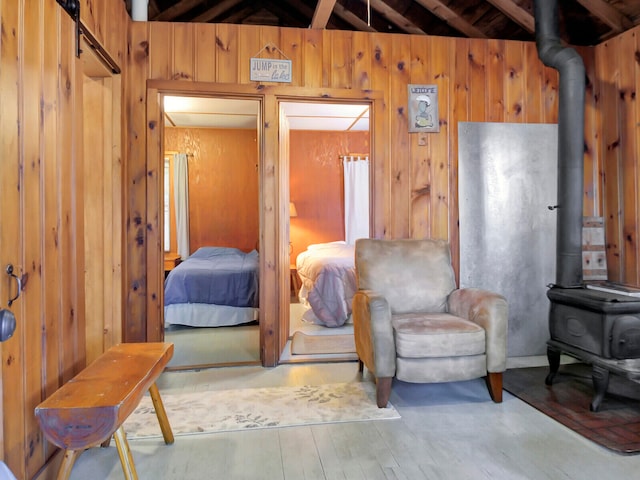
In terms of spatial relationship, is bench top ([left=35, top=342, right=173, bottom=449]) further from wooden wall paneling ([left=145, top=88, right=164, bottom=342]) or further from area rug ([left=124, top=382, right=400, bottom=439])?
wooden wall paneling ([left=145, top=88, right=164, bottom=342])

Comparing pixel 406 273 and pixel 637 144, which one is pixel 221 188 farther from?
pixel 637 144

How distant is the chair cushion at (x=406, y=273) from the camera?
2797mm

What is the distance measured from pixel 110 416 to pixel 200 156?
530cm

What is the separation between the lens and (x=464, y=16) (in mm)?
3697

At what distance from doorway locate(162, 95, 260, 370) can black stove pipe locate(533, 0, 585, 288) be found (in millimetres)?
2861

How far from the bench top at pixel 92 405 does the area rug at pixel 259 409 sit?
0.60 metres

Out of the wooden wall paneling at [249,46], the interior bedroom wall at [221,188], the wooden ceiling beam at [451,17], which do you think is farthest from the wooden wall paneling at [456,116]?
the interior bedroom wall at [221,188]

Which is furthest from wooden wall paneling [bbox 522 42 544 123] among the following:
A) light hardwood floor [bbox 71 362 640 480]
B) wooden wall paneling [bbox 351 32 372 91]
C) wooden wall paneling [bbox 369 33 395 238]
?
light hardwood floor [bbox 71 362 640 480]

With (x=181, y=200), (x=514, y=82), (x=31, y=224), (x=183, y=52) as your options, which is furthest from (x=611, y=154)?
(x=181, y=200)

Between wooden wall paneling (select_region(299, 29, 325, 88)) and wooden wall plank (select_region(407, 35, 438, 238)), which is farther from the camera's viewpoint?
wooden wall plank (select_region(407, 35, 438, 238))

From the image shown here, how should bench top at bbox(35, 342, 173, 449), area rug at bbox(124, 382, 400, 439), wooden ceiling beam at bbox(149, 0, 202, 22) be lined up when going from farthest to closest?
wooden ceiling beam at bbox(149, 0, 202, 22) < area rug at bbox(124, 382, 400, 439) < bench top at bbox(35, 342, 173, 449)

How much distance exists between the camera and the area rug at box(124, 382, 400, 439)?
7.07 ft

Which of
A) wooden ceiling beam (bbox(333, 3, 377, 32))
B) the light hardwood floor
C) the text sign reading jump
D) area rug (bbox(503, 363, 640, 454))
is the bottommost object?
the light hardwood floor

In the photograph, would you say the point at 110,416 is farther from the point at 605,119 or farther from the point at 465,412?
the point at 605,119
